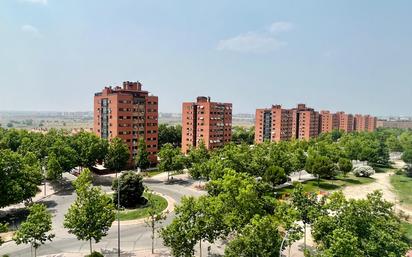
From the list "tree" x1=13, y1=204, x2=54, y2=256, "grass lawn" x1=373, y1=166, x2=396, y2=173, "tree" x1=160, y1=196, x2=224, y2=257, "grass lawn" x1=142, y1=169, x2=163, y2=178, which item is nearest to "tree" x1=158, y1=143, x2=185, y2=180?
"grass lawn" x1=142, y1=169, x2=163, y2=178

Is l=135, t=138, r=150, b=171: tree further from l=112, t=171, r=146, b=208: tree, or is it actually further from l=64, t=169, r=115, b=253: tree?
l=64, t=169, r=115, b=253: tree

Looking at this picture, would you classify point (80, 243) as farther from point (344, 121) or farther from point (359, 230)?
point (344, 121)

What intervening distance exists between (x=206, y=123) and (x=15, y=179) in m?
60.3

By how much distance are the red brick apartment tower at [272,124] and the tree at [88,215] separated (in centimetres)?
10197

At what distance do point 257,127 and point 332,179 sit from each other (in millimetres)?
58301

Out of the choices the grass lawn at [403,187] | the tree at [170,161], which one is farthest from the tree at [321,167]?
the tree at [170,161]

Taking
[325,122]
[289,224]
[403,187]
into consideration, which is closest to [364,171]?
[403,187]

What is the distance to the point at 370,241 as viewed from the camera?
2120 centimetres

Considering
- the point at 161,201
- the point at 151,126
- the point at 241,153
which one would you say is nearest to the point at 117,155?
the point at 151,126

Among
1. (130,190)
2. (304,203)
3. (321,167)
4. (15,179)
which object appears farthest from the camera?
(321,167)

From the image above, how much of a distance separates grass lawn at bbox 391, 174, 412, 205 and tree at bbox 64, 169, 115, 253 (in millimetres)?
50939

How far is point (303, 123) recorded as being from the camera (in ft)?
464

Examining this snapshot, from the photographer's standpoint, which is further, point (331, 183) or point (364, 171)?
point (364, 171)

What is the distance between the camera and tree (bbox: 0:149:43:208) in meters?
38.1
